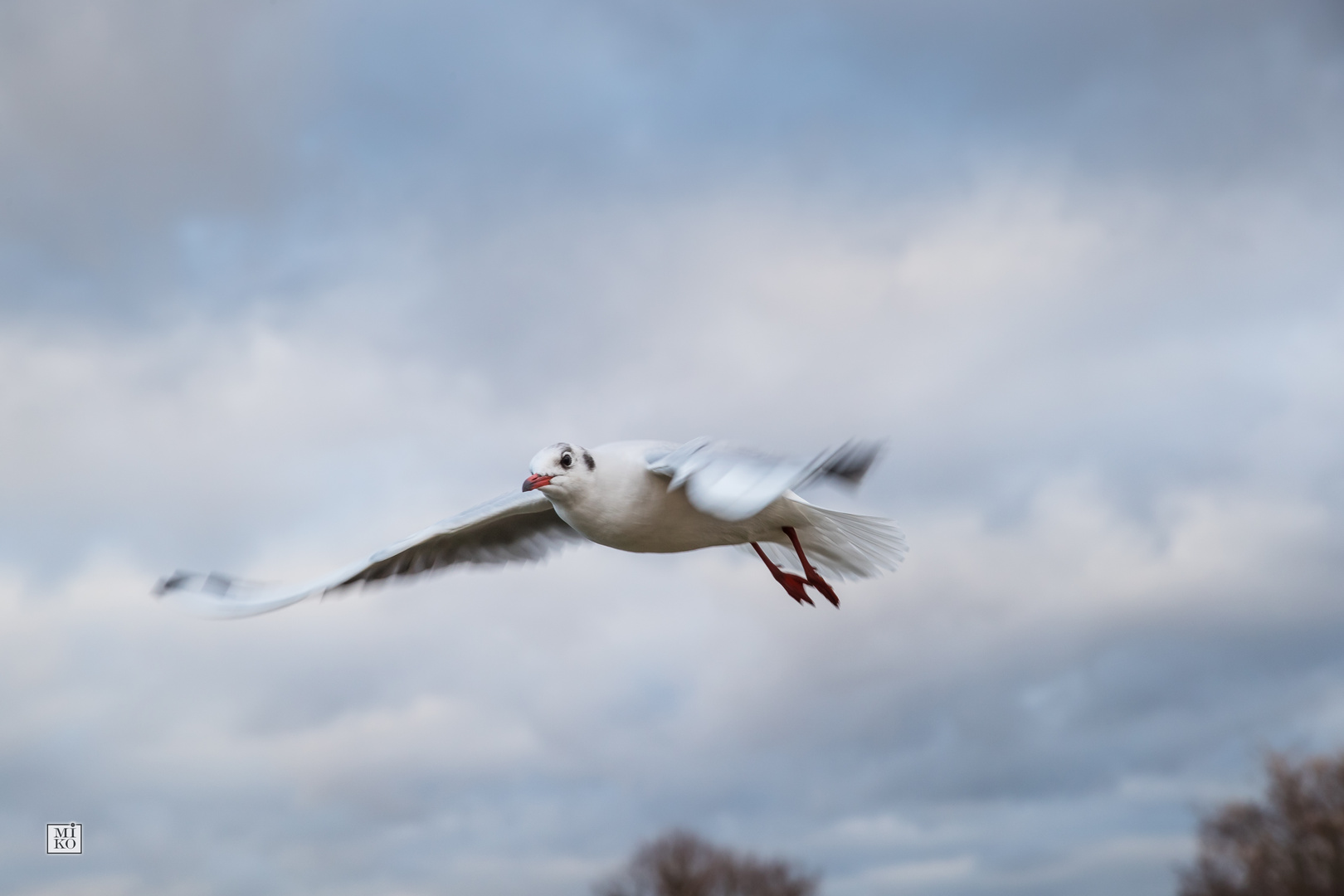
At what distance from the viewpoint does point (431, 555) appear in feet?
32.3

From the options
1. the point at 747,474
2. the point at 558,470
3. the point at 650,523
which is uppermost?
the point at 558,470

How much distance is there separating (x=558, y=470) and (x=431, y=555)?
2725 mm

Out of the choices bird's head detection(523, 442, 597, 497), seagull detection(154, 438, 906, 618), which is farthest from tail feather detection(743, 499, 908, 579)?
bird's head detection(523, 442, 597, 497)

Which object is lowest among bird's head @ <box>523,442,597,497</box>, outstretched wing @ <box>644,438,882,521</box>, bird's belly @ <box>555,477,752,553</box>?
outstretched wing @ <box>644,438,882,521</box>

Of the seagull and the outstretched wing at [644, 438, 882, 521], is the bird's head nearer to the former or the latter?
the seagull

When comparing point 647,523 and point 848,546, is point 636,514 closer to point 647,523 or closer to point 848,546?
point 647,523

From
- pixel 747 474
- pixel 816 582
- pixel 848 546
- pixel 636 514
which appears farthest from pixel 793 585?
pixel 747 474

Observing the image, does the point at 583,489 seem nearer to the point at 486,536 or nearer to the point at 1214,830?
the point at 486,536

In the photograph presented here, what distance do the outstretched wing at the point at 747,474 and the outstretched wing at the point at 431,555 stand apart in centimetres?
193

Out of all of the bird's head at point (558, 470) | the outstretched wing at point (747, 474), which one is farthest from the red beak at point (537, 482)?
the outstretched wing at point (747, 474)

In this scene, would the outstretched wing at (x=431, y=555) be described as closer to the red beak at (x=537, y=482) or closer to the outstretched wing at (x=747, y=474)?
the red beak at (x=537, y=482)

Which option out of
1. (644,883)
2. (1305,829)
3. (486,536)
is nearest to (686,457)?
(486,536)

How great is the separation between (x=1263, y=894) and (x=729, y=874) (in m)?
21.7

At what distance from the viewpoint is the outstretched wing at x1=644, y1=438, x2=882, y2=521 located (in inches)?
222
